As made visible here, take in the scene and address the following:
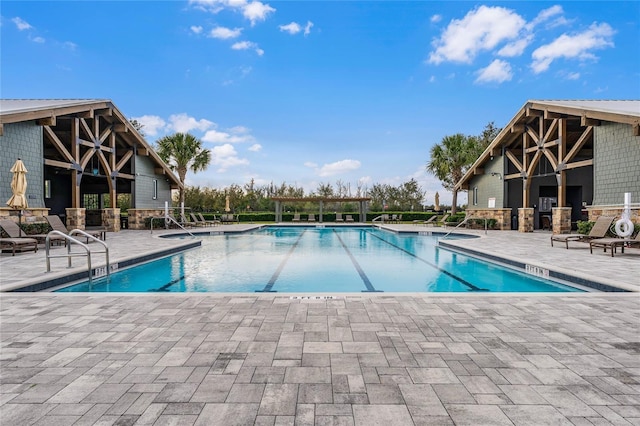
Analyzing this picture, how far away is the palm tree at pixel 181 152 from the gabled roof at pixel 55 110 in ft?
13.2

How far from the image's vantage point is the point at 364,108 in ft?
85.6

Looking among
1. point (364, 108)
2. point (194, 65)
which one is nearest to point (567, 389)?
point (194, 65)

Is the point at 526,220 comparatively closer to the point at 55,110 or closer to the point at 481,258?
the point at 481,258

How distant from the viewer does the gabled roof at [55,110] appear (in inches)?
432

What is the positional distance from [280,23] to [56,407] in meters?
19.8

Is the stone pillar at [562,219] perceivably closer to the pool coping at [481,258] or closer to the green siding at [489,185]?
the green siding at [489,185]

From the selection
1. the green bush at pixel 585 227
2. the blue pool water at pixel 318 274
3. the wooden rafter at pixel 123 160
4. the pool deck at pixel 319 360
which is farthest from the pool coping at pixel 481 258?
the wooden rafter at pixel 123 160

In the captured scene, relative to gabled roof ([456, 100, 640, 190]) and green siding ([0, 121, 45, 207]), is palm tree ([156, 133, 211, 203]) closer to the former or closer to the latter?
green siding ([0, 121, 45, 207])

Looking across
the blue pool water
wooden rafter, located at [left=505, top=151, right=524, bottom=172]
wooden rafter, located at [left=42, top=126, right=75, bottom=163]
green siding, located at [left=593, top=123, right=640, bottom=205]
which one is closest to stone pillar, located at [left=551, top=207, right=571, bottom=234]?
green siding, located at [left=593, top=123, right=640, bottom=205]

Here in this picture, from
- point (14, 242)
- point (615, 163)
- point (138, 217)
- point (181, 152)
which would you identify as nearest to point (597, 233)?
point (615, 163)

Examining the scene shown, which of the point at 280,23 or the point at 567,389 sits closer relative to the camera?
the point at 567,389

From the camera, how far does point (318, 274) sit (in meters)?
8.04

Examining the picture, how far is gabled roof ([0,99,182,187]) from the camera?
10984 mm

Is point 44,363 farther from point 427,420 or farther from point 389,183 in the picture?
point 389,183
